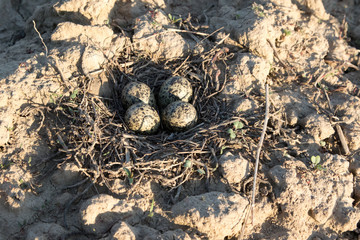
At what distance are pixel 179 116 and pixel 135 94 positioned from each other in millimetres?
699

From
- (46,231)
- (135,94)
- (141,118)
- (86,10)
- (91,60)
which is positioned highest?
(86,10)

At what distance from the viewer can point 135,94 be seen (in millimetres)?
4387

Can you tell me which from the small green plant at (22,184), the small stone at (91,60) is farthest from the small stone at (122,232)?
the small stone at (91,60)

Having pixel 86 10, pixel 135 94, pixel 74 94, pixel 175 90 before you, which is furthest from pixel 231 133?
pixel 86 10

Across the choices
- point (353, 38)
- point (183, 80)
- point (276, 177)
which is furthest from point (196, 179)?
point (353, 38)

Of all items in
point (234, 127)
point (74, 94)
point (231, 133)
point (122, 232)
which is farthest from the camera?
point (74, 94)

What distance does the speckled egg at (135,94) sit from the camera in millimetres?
4387

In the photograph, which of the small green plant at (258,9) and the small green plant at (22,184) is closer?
the small green plant at (22,184)

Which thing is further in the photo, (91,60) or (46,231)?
(91,60)

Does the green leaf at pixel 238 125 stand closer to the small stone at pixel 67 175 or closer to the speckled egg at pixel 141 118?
the speckled egg at pixel 141 118

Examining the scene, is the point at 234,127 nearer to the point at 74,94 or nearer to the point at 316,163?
the point at 316,163

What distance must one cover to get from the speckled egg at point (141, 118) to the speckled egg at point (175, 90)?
36cm

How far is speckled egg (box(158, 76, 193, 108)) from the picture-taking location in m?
4.48

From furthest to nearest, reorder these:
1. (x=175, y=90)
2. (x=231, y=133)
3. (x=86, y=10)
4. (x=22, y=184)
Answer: (x=86, y=10), (x=175, y=90), (x=231, y=133), (x=22, y=184)
